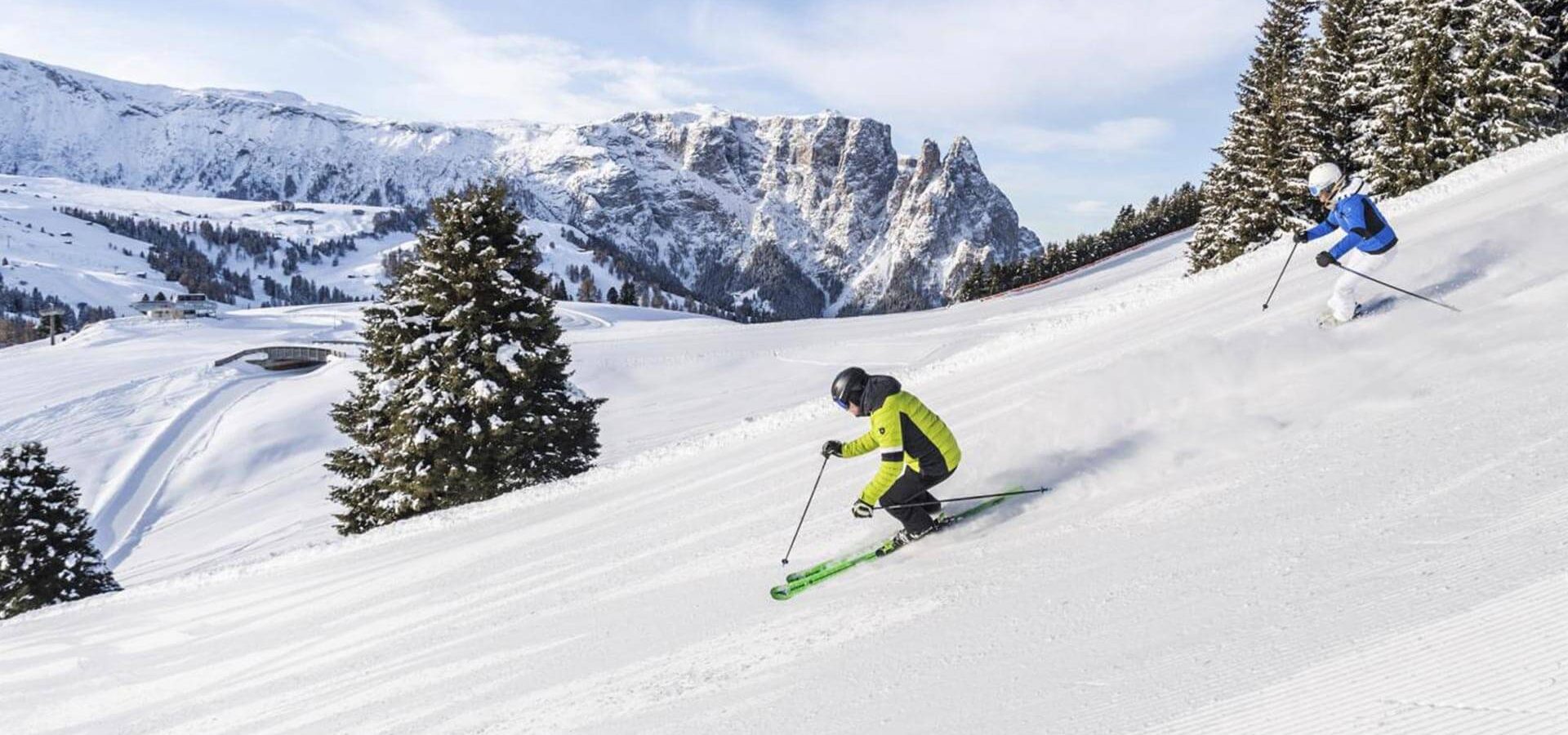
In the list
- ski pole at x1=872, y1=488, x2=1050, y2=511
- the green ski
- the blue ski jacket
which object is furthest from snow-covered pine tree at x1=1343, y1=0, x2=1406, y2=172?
the green ski

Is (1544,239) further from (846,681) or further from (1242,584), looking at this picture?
(846,681)

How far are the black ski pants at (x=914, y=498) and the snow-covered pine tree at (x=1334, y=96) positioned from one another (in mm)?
29870

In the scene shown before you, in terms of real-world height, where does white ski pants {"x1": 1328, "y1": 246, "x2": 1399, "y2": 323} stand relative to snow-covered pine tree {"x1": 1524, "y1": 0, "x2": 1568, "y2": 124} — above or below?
below

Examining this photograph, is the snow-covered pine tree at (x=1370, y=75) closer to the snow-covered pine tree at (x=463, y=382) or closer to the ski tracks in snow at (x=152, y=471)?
→ the snow-covered pine tree at (x=463, y=382)

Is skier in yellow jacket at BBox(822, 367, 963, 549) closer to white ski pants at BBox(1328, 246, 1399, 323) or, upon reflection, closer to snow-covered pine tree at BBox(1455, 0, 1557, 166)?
white ski pants at BBox(1328, 246, 1399, 323)

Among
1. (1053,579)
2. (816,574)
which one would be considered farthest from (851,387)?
(1053,579)

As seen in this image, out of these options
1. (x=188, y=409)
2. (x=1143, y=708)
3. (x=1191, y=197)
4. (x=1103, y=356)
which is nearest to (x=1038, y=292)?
(x=1191, y=197)

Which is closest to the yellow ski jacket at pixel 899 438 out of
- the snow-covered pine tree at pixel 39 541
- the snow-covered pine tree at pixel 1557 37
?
the snow-covered pine tree at pixel 39 541

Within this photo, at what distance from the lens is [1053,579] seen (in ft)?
19.5

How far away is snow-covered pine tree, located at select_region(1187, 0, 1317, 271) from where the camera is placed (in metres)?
30.4

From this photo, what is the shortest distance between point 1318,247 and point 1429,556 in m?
14.0

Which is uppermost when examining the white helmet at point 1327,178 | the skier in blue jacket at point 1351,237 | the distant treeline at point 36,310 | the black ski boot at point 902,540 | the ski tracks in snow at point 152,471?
the white helmet at point 1327,178

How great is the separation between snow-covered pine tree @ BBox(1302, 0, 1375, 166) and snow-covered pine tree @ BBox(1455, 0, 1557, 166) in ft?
17.9

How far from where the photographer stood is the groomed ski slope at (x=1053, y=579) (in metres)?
4.18
